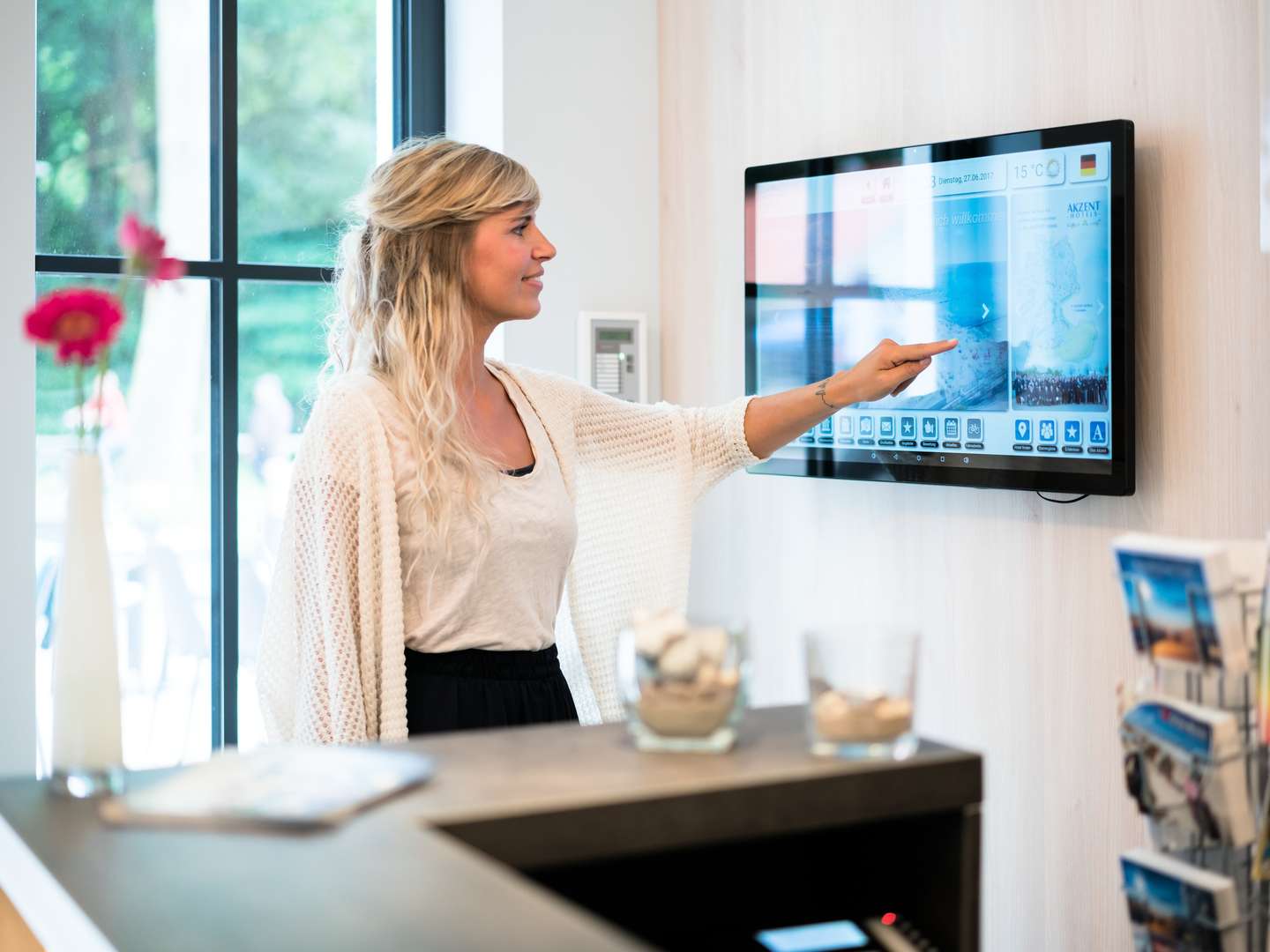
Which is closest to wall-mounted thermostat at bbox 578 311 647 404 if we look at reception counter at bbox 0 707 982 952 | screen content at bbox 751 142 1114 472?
→ screen content at bbox 751 142 1114 472

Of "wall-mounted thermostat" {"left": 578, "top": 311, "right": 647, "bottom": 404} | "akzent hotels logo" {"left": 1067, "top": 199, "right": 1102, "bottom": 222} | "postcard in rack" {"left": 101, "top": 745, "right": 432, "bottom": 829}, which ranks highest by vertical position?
"akzent hotels logo" {"left": 1067, "top": 199, "right": 1102, "bottom": 222}

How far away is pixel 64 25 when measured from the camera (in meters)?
3.19

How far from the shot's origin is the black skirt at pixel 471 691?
219 cm

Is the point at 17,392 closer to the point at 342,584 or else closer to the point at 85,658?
the point at 342,584

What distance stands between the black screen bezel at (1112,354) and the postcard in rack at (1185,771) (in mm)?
936

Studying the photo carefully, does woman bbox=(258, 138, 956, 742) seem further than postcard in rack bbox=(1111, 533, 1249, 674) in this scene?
Yes

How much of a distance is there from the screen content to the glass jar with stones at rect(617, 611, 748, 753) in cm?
126

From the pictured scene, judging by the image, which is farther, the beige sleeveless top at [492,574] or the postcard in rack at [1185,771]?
the beige sleeveless top at [492,574]

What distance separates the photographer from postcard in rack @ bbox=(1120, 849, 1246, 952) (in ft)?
4.51

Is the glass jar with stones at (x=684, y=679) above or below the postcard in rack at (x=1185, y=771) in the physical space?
above

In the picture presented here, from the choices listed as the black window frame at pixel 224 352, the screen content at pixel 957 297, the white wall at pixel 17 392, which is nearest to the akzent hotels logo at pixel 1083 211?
the screen content at pixel 957 297

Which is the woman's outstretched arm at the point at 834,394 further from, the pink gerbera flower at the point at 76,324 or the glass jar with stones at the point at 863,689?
the pink gerbera flower at the point at 76,324

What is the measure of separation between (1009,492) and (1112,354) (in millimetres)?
395

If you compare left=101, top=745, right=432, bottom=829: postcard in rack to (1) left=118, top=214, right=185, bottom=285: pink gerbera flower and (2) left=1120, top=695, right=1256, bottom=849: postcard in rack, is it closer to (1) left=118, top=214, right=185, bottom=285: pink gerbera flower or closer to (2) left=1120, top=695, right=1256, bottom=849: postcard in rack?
(1) left=118, top=214, right=185, bottom=285: pink gerbera flower
